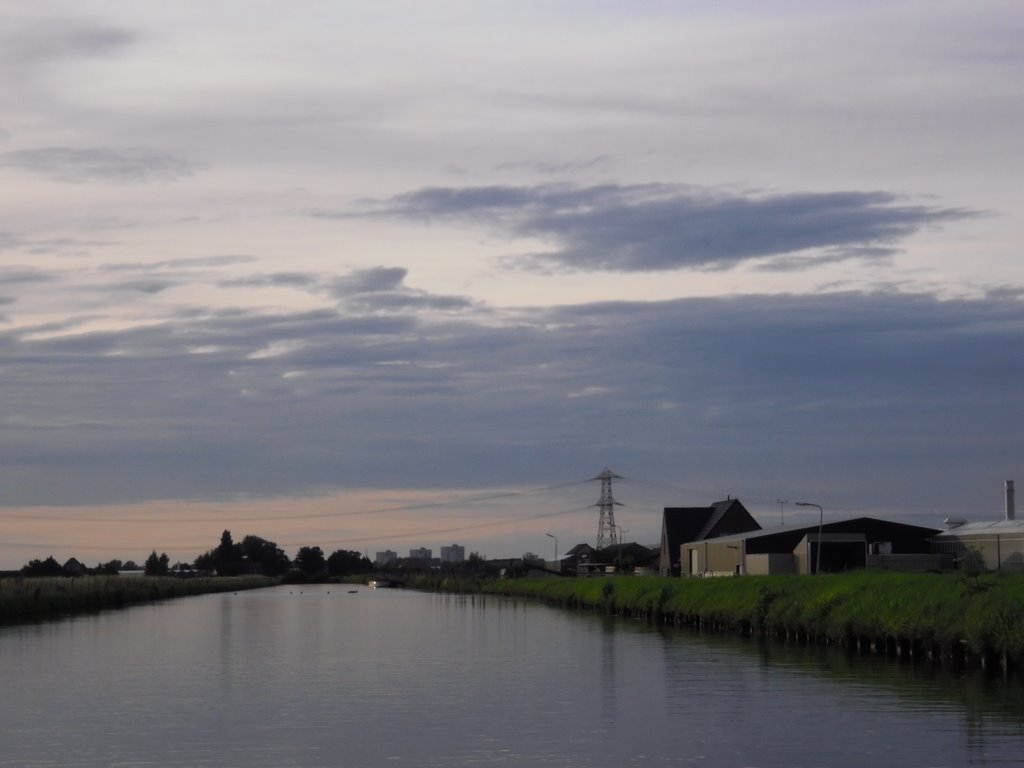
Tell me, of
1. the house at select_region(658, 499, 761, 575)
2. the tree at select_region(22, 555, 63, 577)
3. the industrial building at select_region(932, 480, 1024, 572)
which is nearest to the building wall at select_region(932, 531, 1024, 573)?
the industrial building at select_region(932, 480, 1024, 572)

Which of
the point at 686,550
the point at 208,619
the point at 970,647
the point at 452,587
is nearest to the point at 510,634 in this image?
the point at 208,619

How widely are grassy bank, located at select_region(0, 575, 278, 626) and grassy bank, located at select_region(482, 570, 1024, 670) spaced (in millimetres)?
33754

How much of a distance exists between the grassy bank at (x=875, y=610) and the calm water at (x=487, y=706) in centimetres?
176

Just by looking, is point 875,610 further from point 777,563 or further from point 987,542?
point 777,563

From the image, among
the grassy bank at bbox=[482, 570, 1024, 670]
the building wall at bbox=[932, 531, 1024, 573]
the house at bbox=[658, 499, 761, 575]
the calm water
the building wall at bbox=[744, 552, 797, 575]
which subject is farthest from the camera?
the house at bbox=[658, 499, 761, 575]

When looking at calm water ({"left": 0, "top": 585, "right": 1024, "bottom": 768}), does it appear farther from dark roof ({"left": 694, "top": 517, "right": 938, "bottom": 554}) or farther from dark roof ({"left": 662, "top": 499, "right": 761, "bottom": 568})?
dark roof ({"left": 662, "top": 499, "right": 761, "bottom": 568})

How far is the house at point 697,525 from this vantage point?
12182cm

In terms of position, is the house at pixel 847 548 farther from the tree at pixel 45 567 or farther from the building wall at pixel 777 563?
the tree at pixel 45 567

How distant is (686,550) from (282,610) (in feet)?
113

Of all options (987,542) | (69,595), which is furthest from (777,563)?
(69,595)

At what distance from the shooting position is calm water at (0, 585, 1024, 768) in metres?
25.7

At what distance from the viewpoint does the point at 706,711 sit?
3172 cm

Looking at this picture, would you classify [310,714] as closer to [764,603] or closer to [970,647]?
[970,647]

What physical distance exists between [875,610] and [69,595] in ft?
190
